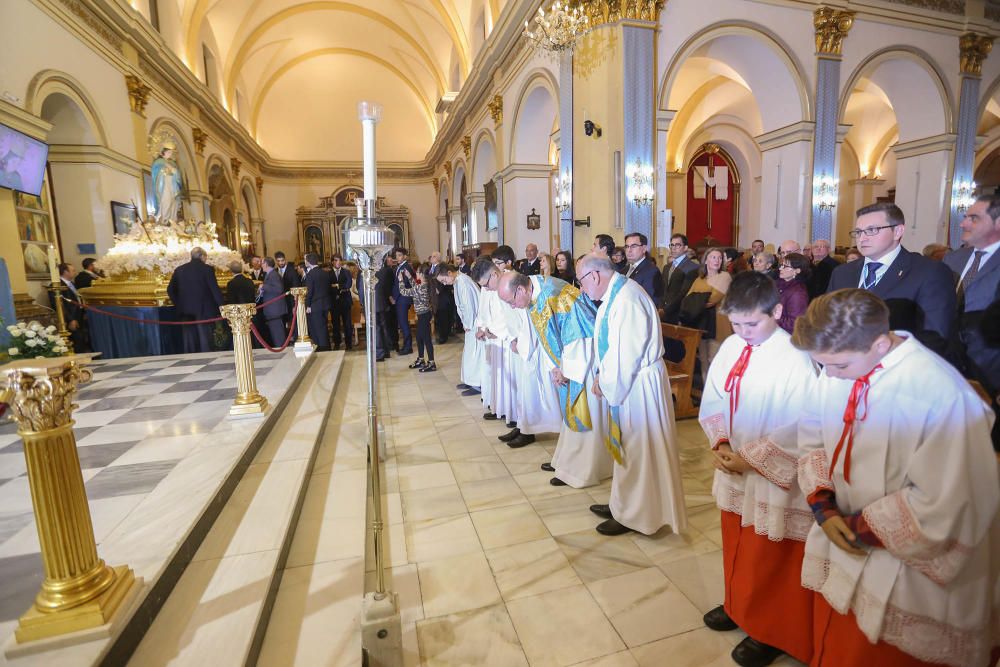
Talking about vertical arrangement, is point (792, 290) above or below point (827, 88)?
below

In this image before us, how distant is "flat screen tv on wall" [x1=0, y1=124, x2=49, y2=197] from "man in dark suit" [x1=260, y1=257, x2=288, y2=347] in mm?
2864

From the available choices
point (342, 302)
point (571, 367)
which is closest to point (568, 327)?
point (571, 367)

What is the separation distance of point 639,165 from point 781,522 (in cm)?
689

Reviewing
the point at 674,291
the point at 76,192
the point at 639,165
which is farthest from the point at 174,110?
the point at 674,291

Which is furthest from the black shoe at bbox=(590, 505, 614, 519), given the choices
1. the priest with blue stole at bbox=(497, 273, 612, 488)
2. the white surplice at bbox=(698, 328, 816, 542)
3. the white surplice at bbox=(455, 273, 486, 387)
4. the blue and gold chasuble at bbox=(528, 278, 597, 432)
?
the white surplice at bbox=(455, 273, 486, 387)

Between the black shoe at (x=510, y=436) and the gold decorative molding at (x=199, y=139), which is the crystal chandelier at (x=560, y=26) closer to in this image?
the black shoe at (x=510, y=436)

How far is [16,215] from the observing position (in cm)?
660

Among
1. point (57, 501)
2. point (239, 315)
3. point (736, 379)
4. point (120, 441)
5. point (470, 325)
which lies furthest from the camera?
point (470, 325)

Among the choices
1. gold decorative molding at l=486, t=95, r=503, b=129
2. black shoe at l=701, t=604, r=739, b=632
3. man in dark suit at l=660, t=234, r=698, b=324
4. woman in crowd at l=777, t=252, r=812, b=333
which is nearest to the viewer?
black shoe at l=701, t=604, r=739, b=632

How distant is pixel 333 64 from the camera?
21.5 m

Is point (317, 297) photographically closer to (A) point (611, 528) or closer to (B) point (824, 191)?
(A) point (611, 528)

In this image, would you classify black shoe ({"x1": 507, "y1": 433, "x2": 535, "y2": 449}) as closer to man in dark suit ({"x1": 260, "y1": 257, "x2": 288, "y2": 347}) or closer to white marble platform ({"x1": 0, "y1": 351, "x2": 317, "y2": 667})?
white marble platform ({"x1": 0, "y1": 351, "x2": 317, "y2": 667})

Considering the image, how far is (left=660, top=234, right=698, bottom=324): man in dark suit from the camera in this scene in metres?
5.36

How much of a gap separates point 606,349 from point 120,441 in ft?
11.5
